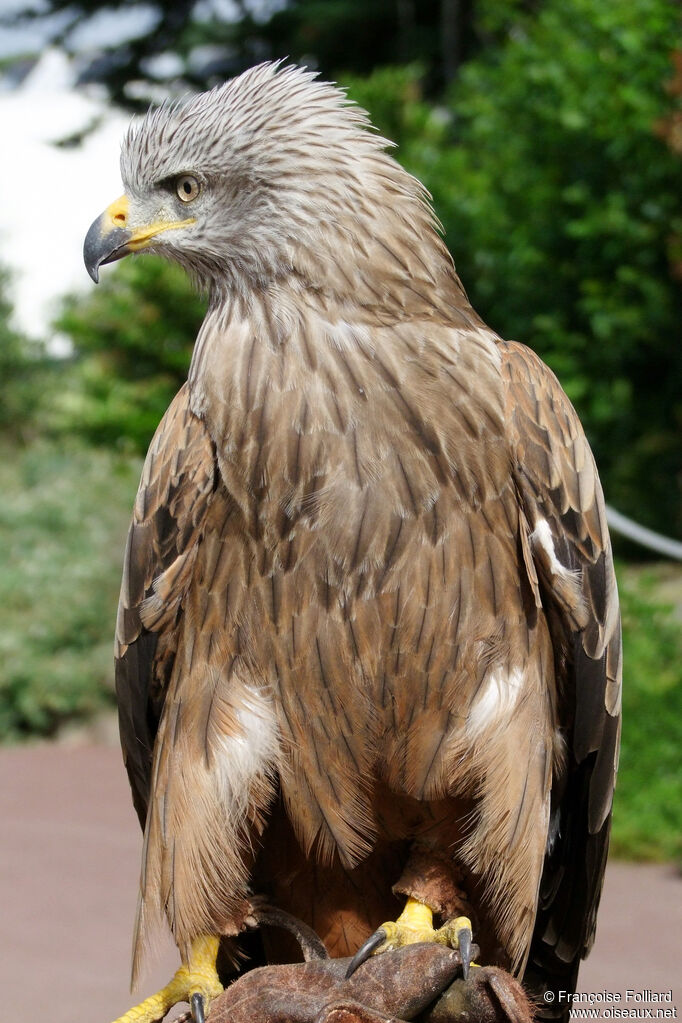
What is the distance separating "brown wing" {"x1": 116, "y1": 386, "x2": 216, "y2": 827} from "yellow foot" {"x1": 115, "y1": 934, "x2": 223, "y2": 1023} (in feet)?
1.83

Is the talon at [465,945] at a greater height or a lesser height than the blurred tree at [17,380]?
greater

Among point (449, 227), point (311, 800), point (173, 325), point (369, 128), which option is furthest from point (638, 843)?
point (173, 325)

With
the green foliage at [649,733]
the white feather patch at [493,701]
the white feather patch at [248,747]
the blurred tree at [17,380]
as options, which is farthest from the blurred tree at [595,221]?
the blurred tree at [17,380]

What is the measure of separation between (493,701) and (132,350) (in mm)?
13157

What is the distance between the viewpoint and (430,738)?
2.66 metres

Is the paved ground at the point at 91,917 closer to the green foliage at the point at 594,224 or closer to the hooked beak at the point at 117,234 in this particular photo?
the hooked beak at the point at 117,234

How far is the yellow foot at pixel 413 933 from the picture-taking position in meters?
2.52

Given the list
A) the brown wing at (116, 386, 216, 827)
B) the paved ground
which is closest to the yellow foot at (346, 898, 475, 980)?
the brown wing at (116, 386, 216, 827)

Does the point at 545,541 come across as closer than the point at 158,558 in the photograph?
Yes

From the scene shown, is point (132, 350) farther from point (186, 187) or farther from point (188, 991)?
point (188, 991)

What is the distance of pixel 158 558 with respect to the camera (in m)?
2.83

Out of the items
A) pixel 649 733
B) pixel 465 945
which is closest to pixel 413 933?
pixel 465 945

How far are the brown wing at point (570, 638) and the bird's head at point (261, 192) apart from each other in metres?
0.46

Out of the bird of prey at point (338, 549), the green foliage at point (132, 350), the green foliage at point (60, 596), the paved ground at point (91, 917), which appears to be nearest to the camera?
the bird of prey at point (338, 549)
